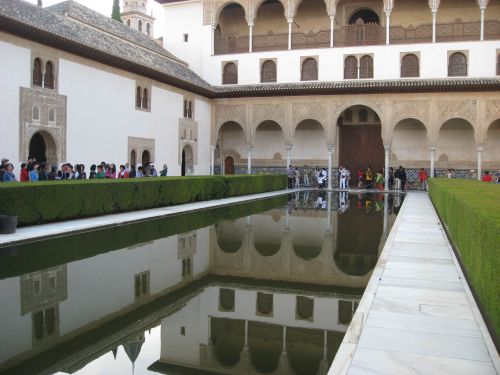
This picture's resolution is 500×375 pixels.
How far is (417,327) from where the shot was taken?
4379 mm

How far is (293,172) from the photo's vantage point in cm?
2769

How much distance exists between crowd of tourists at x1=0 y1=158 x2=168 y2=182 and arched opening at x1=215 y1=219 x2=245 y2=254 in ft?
17.1

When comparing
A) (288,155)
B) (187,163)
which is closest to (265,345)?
(187,163)

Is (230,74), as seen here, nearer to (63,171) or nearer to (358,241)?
(63,171)

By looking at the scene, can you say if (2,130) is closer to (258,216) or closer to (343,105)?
(258,216)

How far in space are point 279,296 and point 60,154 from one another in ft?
39.8

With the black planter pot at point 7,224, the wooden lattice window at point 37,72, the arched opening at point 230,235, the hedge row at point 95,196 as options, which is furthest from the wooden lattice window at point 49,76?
the black planter pot at point 7,224

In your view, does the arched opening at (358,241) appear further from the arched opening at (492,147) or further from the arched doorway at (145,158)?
the arched opening at (492,147)

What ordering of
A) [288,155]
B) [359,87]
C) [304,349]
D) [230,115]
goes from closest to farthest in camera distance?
[304,349]
[359,87]
[288,155]
[230,115]

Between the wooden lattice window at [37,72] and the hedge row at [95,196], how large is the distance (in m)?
4.28

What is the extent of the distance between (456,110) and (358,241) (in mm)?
17165

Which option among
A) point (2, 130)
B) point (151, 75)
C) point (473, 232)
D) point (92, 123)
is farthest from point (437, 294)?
point (151, 75)

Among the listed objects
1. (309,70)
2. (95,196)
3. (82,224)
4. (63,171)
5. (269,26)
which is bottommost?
(82,224)

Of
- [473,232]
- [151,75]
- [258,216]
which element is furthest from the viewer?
[151,75]
